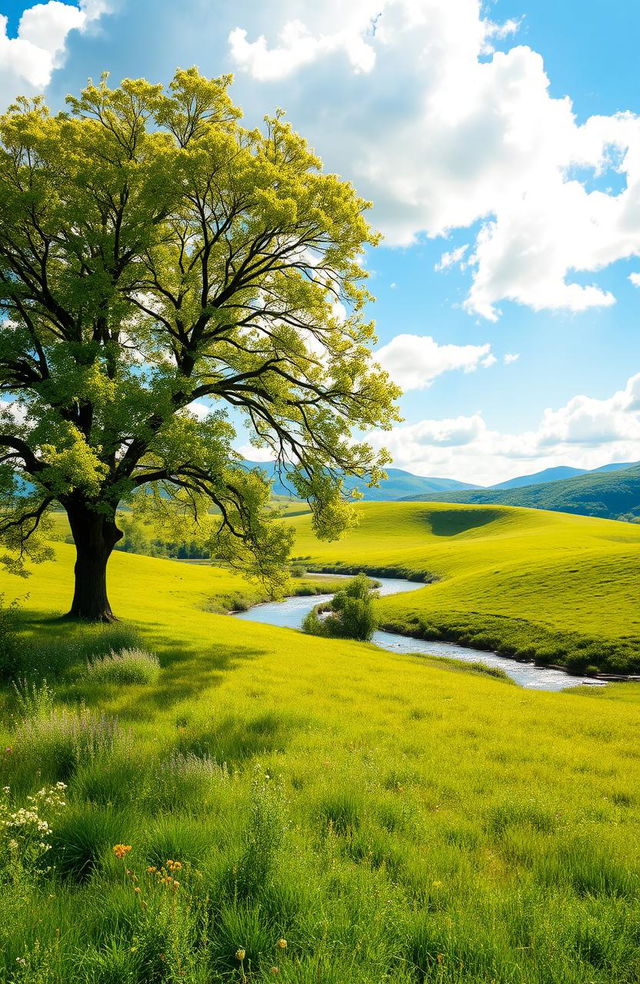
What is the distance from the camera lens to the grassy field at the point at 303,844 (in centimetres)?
372

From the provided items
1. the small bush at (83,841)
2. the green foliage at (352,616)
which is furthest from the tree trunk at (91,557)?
the green foliage at (352,616)

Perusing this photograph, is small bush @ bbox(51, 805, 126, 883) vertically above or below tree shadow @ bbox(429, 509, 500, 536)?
above

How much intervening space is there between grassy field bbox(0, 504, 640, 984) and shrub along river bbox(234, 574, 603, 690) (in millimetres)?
23847

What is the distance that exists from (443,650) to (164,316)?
3801 centimetres

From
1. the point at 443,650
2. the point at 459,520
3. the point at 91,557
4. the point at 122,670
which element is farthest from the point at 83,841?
the point at 459,520

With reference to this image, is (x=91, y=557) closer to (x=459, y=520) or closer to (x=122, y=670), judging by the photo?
(x=122, y=670)

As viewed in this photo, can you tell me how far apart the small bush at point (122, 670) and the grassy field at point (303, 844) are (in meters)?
0.06

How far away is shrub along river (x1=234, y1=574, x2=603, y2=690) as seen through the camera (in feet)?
114

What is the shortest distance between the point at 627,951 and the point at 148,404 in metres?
16.4

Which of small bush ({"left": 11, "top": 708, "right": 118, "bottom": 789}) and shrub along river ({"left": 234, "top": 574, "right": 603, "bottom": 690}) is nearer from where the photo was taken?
small bush ({"left": 11, "top": 708, "right": 118, "bottom": 789})

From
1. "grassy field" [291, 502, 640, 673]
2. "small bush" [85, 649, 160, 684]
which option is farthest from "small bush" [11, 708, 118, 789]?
"grassy field" [291, 502, 640, 673]

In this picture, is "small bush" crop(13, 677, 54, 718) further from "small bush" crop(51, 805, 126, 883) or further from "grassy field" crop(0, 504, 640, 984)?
"small bush" crop(51, 805, 126, 883)

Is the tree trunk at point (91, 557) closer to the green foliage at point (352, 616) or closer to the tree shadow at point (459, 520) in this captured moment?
the green foliage at point (352, 616)

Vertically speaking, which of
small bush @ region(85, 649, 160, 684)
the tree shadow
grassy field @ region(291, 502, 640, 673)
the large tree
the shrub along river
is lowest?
the shrub along river
